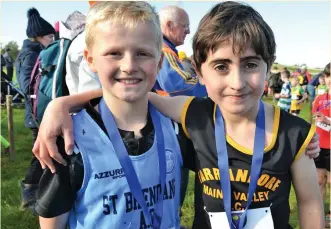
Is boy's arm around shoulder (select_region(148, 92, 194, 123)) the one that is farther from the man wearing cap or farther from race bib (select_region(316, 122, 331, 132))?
race bib (select_region(316, 122, 331, 132))

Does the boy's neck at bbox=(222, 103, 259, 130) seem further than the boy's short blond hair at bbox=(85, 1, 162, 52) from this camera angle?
Yes

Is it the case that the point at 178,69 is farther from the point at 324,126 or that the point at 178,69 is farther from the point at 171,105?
the point at 324,126

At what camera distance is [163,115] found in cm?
185

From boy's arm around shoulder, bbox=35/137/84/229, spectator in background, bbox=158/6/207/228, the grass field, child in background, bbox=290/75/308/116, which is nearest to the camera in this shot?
boy's arm around shoulder, bbox=35/137/84/229

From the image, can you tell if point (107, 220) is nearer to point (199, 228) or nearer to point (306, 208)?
point (199, 228)

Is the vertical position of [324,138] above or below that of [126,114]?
below

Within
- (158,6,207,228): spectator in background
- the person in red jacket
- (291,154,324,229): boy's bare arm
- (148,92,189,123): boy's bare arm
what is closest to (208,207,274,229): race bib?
(291,154,324,229): boy's bare arm

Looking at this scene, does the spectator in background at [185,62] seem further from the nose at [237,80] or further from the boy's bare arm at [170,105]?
the nose at [237,80]

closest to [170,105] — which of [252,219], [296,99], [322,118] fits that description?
[252,219]

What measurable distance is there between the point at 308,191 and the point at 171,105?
79cm

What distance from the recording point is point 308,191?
170 cm

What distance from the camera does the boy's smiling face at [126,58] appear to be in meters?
1.55

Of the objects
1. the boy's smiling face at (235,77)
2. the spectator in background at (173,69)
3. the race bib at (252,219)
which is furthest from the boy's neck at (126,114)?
the spectator in background at (173,69)

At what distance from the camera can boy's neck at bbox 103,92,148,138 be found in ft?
5.56
